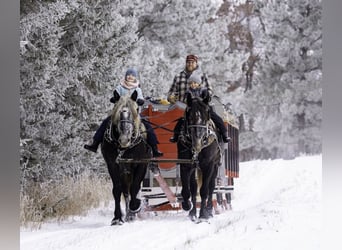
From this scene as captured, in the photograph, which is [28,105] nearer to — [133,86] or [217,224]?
[133,86]

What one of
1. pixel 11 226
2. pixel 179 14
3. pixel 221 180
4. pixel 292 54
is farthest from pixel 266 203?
pixel 11 226

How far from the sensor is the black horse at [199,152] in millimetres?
3861

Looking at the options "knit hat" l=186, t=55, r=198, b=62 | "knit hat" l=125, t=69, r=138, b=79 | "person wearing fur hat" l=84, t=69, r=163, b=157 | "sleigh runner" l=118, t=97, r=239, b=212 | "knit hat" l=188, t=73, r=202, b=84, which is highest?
"knit hat" l=186, t=55, r=198, b=62

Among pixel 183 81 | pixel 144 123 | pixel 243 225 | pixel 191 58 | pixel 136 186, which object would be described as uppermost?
pixel 191 58

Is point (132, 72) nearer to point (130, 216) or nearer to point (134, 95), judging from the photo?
point (134, 95)

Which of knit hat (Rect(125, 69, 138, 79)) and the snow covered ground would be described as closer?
the snow covered ground

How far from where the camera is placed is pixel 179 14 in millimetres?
3980

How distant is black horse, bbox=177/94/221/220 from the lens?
386cm

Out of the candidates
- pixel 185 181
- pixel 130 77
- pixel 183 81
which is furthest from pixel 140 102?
pixel 185 181

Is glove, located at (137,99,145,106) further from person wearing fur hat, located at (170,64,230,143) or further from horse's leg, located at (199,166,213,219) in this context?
horse's leg, located at (199,166,213,219)

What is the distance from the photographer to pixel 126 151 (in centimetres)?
391

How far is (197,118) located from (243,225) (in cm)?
66

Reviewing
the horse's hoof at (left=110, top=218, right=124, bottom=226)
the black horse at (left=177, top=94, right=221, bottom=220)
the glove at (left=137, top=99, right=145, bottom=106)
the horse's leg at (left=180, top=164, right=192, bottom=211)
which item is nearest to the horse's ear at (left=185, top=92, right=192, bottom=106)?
the black horse at (left=177, top=94, right=221, bottom=220)

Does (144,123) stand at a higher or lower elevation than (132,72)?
lower
